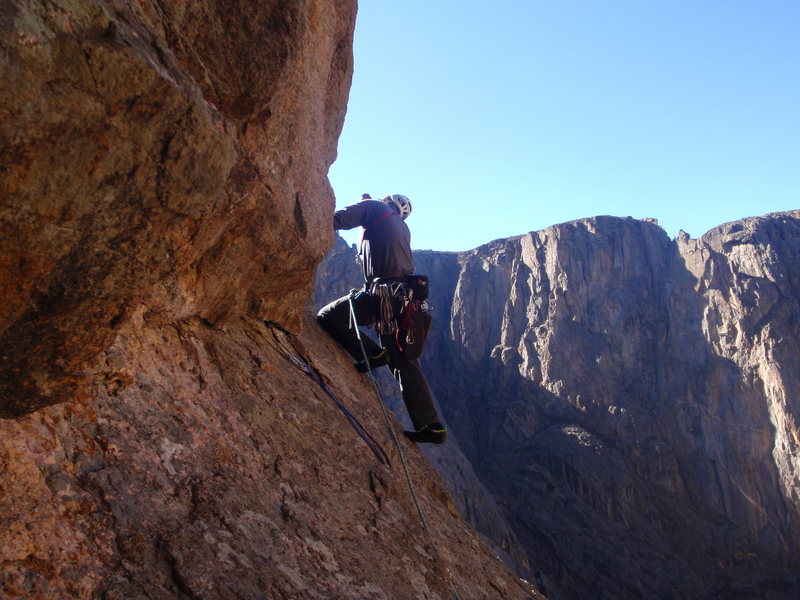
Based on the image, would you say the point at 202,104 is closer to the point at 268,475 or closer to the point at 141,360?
the point at 141,360

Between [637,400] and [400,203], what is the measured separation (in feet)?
90.6

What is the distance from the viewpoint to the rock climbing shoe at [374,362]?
6.02 meters

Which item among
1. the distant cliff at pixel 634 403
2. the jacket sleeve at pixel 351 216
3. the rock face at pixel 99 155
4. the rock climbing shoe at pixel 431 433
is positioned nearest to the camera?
the rock face at pixel 99 155

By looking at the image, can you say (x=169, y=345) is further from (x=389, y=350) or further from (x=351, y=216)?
(x=351, y=216)

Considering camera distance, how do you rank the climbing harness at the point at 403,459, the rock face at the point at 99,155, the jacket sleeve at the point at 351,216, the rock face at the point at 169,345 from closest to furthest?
the rock face at the point at 99,155 < the rock face at the point at 169,345 < the climbing harness at the point at 403,459 < the jacket sleeve at the point at 351,216

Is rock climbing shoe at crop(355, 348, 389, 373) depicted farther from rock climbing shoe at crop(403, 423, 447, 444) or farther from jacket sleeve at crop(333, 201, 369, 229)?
jacket sleeve at crop(333, 201, 369, 229)

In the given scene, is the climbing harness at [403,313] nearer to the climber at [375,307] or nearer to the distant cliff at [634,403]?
the climber at [375,307]

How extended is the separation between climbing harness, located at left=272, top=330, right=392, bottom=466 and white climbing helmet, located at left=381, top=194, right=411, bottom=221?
209 cm

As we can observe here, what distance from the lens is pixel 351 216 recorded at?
5996 mm

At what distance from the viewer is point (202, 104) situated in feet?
7.18

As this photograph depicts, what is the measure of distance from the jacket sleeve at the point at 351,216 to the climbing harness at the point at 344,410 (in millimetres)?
1414

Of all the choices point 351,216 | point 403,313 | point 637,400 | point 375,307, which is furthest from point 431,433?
point 637,400

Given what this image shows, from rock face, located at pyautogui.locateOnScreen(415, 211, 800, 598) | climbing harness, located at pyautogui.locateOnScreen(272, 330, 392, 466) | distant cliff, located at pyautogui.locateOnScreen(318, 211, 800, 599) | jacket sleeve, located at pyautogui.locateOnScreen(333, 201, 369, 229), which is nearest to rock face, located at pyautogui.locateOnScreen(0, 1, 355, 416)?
climbing harness, located at pyautogui.locateOnScreen(272, 330, 392, 466)

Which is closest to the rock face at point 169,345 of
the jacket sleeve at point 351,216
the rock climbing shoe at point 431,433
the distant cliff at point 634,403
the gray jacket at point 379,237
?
the rock climbing shoe at point 431,433
